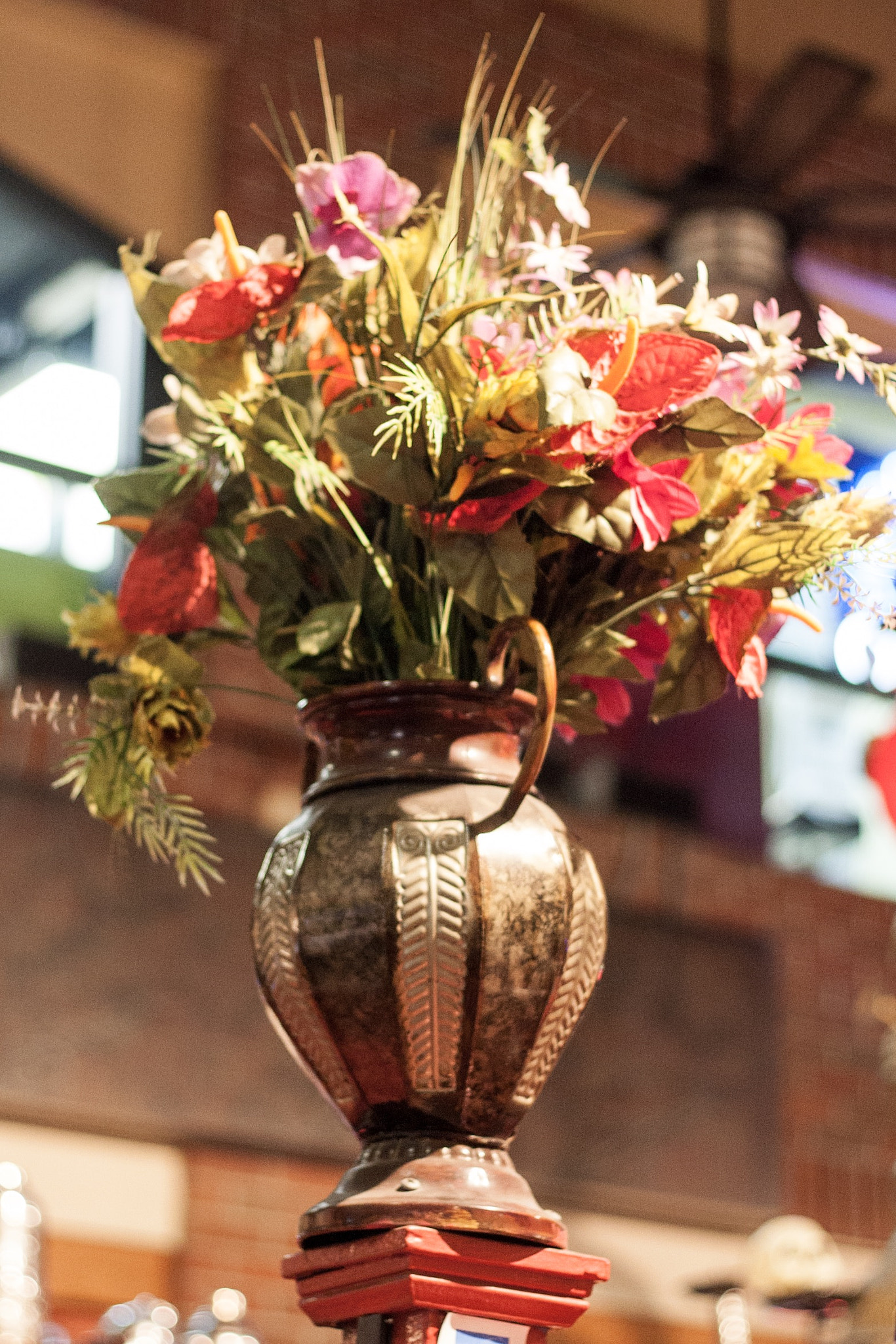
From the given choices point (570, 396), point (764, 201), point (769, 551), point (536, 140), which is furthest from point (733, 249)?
point (570, 396)

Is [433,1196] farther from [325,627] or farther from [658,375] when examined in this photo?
[658,375]

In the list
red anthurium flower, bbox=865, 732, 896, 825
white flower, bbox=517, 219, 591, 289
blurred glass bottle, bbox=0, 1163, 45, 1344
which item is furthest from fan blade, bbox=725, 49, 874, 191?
blurred glass bottle, bbox=0, 1163, 45, 1344

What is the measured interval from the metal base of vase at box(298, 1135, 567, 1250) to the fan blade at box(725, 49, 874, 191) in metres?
2.14

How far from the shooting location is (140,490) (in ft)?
3.92

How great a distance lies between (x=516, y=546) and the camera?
1061 millimetres

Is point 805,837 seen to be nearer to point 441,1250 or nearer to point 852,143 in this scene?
point 852,143

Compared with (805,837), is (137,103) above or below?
above

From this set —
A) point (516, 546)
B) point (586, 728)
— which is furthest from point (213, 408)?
point (586, 728)

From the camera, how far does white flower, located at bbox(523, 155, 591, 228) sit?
112cm

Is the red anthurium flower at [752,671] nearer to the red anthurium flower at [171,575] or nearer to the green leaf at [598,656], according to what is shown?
the green leaf at [598,656]

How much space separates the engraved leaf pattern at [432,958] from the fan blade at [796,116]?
6.74ft

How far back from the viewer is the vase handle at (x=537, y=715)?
3.26 ft

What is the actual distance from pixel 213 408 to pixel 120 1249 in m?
2.52

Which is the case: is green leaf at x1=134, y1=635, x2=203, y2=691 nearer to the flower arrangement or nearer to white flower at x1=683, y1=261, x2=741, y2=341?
the flower arrangement
